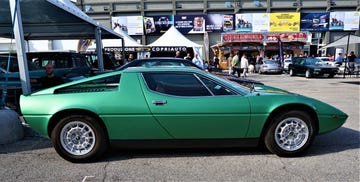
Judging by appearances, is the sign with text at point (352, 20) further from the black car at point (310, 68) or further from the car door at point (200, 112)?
the car door at point (200, 112)

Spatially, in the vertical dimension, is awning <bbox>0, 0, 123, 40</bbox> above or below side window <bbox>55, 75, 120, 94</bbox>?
above

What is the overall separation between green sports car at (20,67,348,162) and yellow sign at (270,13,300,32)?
1424 inches

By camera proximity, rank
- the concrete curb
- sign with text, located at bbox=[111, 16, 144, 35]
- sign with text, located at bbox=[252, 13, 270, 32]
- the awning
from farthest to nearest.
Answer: sign with text, located at bbox=[111, 16, 144, 35] < sign with text, located at bbox=[252, 13, 270, 32] < the awning < the concrete curb

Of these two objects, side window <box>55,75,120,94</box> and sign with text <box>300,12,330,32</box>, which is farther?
sign with text <box>300,12,330,32</box>

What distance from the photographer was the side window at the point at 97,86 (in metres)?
4.03

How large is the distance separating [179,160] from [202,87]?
1085 mm

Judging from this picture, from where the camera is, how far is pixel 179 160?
3988 mm

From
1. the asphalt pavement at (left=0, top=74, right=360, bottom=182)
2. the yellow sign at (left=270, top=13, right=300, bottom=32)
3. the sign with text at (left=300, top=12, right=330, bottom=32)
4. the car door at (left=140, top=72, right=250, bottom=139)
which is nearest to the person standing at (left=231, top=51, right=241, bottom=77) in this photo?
the asphalt pavement at (left=0, top=74, right=360, bottom=182)

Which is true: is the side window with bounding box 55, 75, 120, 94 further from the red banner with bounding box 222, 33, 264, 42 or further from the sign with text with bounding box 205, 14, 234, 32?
the sign with text with bounding box 205, 14, 234, 32

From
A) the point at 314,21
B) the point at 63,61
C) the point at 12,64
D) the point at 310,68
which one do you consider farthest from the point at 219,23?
the point at 12,64

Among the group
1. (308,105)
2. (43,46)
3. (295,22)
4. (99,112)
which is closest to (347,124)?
(308,105)

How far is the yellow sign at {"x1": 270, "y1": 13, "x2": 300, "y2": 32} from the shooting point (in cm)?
3731

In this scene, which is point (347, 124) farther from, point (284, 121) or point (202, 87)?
point (202, 87)

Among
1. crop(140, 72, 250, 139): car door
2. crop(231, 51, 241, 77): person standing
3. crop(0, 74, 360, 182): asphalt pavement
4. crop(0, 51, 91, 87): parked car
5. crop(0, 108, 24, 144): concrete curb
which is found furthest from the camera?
crop(231, 51, 241, 77): person standing
